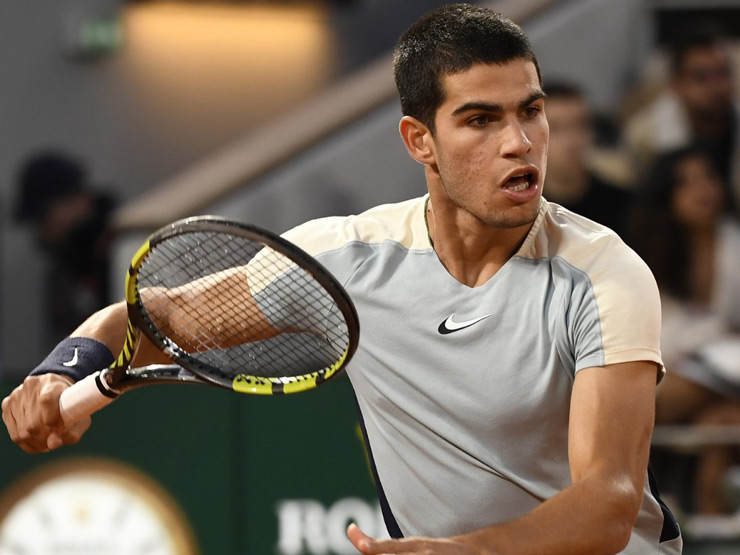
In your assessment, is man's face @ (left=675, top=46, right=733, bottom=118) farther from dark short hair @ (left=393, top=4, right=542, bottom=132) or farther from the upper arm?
the upper arm

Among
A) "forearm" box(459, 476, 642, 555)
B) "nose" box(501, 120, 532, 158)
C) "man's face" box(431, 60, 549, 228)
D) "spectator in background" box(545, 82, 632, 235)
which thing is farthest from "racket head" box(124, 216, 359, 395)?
"spectator in background" box(545, 82, 632, 235)

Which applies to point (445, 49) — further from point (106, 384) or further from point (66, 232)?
point (66, 232)

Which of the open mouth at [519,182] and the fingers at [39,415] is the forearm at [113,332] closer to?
the fingers at [39,415]

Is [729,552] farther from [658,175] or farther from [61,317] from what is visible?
[61,317]

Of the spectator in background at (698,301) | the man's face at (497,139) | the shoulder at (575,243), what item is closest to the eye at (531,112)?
the man's face at (497,139)

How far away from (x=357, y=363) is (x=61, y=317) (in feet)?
12.6

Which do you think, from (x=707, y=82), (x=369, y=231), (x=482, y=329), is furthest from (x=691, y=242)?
(x=482, y=329)

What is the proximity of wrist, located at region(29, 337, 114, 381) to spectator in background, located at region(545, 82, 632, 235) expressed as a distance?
2915 mm

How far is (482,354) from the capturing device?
10.2 feet

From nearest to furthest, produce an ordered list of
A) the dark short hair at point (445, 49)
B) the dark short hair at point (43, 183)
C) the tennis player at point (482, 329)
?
the tennis player at point (482, 329), the dark short hair at point (445, 49), the dark short hair at point (43, 183)

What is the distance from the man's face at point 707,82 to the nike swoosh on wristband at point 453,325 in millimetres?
3226

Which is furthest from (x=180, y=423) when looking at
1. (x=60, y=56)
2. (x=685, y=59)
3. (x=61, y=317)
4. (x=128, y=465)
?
(x=60, y=56)

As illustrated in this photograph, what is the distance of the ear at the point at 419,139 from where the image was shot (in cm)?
325

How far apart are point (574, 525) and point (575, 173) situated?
10.8ft
